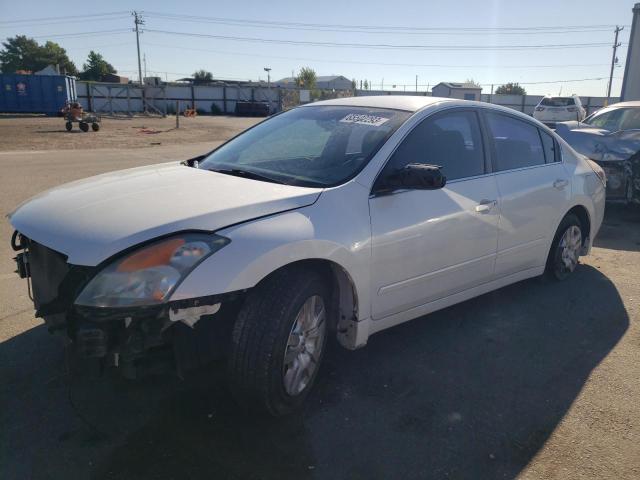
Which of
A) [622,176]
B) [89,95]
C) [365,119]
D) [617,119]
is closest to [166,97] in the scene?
[89,95]

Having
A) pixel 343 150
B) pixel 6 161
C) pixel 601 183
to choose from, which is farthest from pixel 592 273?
pixel 6 161

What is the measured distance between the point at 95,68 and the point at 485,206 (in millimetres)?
88926

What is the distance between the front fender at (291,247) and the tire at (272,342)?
13cm

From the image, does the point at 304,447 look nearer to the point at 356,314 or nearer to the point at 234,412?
the point at 234,412

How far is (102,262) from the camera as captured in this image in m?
2.40

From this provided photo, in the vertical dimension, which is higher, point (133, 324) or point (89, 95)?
point (89, 95)

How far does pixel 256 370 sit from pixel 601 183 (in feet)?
14.0

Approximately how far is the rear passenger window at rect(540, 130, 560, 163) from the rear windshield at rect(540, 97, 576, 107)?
70.1ft

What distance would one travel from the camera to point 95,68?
266 feet

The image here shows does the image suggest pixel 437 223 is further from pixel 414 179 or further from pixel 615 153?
pixel 615 153

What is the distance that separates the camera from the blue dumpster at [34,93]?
34.6m

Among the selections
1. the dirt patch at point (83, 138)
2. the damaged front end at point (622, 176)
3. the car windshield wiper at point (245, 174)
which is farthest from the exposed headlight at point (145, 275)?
the dirt patch at point (83, 138)

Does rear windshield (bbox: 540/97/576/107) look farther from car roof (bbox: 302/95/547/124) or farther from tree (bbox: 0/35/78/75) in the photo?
tree (bbox: 0/35/78/75)

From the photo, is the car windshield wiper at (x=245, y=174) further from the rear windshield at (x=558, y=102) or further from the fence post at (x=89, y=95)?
the fence post at (x=89, y=95)
